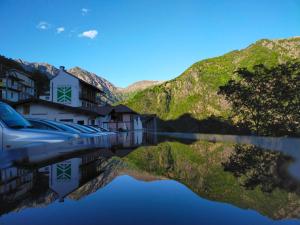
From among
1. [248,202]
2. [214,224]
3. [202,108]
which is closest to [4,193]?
[214,224]

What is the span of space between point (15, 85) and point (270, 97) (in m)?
73.4

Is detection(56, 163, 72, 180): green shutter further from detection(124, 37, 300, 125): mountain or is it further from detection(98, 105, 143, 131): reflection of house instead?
detection(124, 37, 300, 125): mountain

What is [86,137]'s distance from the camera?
14688mm

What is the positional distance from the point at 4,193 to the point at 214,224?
256 centimetres

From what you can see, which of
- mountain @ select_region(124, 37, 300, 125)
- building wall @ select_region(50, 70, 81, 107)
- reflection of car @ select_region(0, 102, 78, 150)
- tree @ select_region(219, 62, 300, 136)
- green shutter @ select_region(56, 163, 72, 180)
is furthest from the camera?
mountain @ select_region(124, 37, 300, 125)

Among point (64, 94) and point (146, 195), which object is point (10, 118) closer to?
point (146, 195)

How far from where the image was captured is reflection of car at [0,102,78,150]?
27.6 ft

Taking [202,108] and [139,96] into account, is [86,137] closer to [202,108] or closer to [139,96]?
[202,108]

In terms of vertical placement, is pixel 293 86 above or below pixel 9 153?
above

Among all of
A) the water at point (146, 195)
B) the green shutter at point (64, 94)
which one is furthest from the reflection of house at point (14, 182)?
the green shutter at point (64, 94)

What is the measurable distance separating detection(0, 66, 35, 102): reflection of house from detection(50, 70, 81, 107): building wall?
2368 cm

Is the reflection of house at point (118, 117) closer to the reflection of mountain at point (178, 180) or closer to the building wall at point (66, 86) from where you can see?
the building wall at point (66, 86)

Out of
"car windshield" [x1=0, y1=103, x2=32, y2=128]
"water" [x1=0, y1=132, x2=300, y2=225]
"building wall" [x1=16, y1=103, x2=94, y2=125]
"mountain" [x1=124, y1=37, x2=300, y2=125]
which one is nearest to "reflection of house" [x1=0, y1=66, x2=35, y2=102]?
"building wall" [x1=16, y1=103, x2=94, y2=125]

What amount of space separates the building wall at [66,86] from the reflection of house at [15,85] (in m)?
23.7
